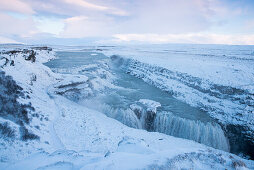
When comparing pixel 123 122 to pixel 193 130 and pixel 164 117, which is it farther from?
pixel 193 130

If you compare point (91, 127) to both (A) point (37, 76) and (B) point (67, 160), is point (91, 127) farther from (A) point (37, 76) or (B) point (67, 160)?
(A) point (37, 76)

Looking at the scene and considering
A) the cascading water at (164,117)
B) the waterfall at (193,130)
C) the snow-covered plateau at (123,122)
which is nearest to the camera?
the snow-covered plateau at (123,122)

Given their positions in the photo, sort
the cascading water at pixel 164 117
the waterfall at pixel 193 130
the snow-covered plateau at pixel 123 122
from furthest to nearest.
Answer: the cascading water at pixel 164 117, the waterfall at pixel 193 130, the snow-covered plateau at pixel 123 122

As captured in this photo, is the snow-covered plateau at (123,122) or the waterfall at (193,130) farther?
the waterfall at (193,130)

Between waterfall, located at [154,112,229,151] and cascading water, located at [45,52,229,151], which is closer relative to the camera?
waterfall, located at [154,112,229,151]

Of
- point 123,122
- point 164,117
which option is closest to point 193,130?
point 164,117

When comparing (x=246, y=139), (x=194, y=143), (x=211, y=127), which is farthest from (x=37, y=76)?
(x=246, y=139)
